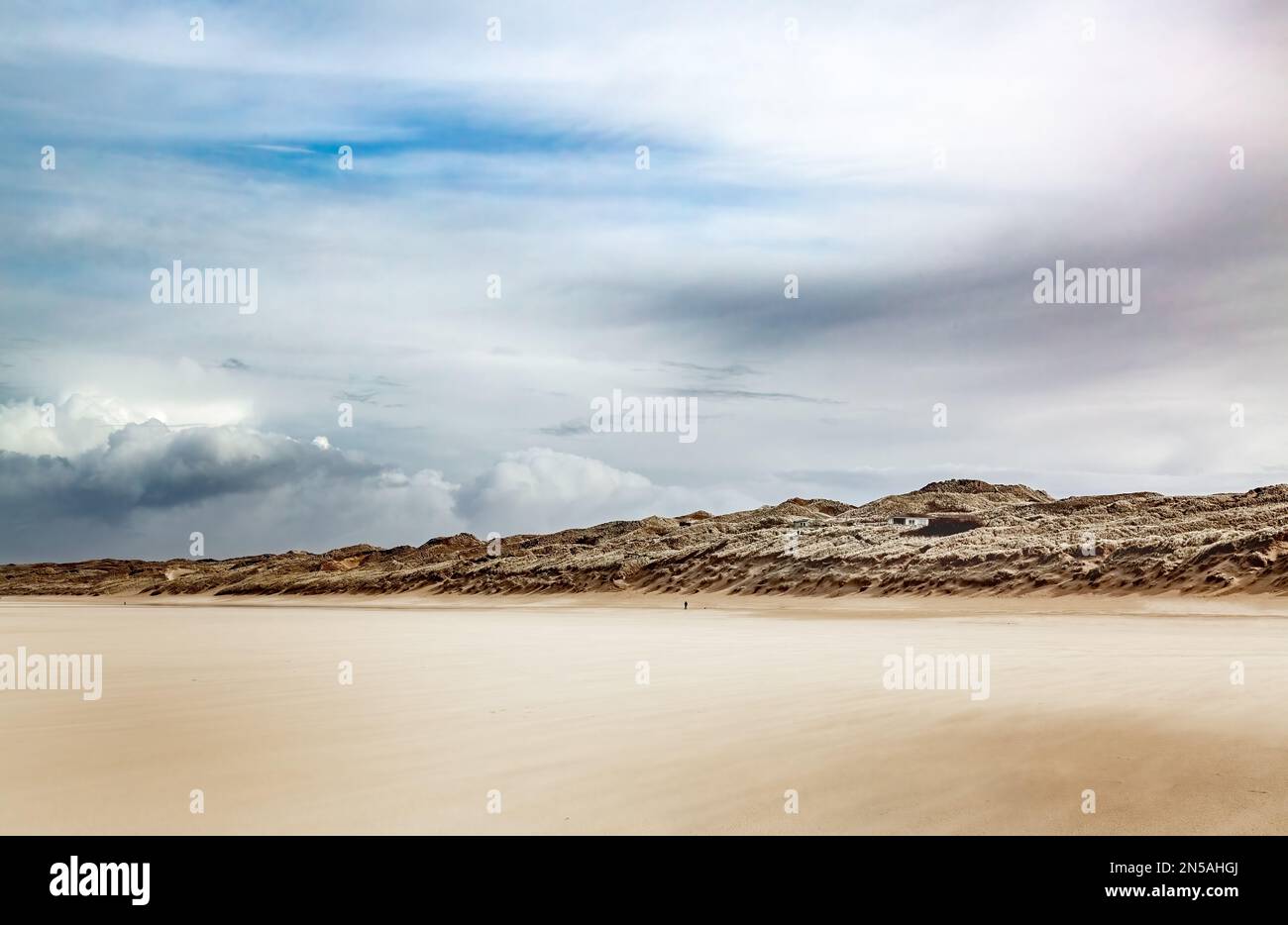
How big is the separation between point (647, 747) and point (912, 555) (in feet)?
149

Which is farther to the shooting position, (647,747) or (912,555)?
(912,555)

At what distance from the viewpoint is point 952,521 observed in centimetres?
6606

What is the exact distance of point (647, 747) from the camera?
7.61 m

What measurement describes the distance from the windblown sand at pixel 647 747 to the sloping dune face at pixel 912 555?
2645 centimetres

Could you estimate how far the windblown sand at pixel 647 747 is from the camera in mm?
5754

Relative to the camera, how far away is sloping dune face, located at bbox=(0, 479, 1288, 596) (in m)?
38.3
